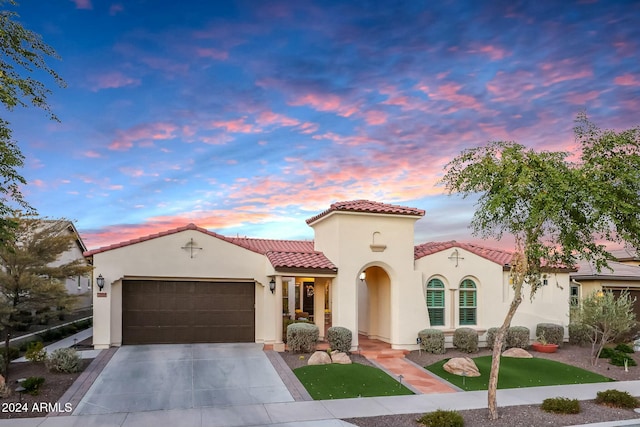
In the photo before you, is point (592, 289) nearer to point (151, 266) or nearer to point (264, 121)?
point (264, 121)

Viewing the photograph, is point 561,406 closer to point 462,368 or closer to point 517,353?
point 462,368

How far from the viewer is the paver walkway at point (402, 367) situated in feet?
43.8

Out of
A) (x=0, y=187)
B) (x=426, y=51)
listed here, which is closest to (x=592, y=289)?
(x=426, y=51)

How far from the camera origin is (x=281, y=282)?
56.6 feet

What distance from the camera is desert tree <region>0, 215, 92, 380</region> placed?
13.4m

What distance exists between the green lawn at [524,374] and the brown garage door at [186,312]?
23.6 feet

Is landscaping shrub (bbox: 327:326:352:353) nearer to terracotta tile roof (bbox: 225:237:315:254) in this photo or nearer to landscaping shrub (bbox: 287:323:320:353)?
landscaping shrub (bbox: 287:323:320:353)

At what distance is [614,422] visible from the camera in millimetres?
10633

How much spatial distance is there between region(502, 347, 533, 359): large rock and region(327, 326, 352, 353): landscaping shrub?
5.75 m

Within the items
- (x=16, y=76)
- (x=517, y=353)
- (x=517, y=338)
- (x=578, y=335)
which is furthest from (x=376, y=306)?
(x=16, y=76)

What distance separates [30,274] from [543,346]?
17756mm

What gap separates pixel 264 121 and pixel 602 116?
10933mm

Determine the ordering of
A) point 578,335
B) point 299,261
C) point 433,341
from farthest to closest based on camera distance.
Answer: point 578,335 < point 299,261 < point 433,341

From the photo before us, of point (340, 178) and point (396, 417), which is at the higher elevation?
point (340, 178)
